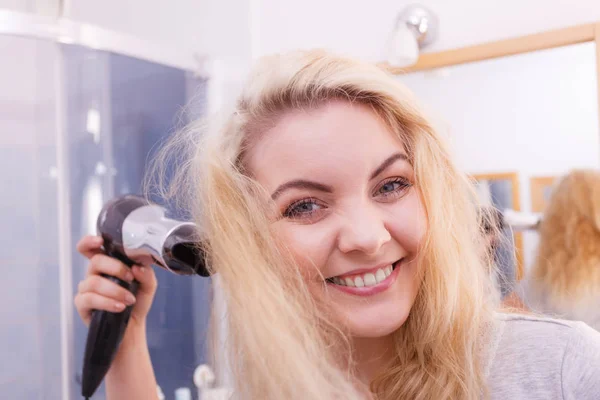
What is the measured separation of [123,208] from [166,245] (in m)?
0.16

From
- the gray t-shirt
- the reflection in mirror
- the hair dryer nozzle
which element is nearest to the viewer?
the gray t-shirt

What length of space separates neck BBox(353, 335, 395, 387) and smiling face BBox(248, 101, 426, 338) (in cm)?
9

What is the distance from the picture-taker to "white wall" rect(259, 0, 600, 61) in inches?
46.7

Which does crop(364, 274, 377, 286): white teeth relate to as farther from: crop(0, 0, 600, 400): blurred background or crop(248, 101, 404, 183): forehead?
crop(0, 0, 600, 400): blurred background

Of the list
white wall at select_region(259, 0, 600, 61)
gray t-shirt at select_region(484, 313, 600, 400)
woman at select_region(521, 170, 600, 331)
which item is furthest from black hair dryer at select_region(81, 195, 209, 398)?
white wall at select_region(259, 0, 600, 61)

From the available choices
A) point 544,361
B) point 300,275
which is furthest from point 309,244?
point 544,361

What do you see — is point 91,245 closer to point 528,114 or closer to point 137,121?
point 137,121

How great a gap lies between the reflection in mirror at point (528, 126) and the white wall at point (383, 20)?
87 mm

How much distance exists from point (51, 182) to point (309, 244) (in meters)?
0.77

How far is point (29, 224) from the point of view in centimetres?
119

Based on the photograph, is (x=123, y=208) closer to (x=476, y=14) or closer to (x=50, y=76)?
(x=50, y=76)

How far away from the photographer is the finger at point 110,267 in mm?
918

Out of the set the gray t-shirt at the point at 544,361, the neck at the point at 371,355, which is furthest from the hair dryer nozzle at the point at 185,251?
the gray t-shirt at the point at 544,361

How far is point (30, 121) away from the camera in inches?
46.6
